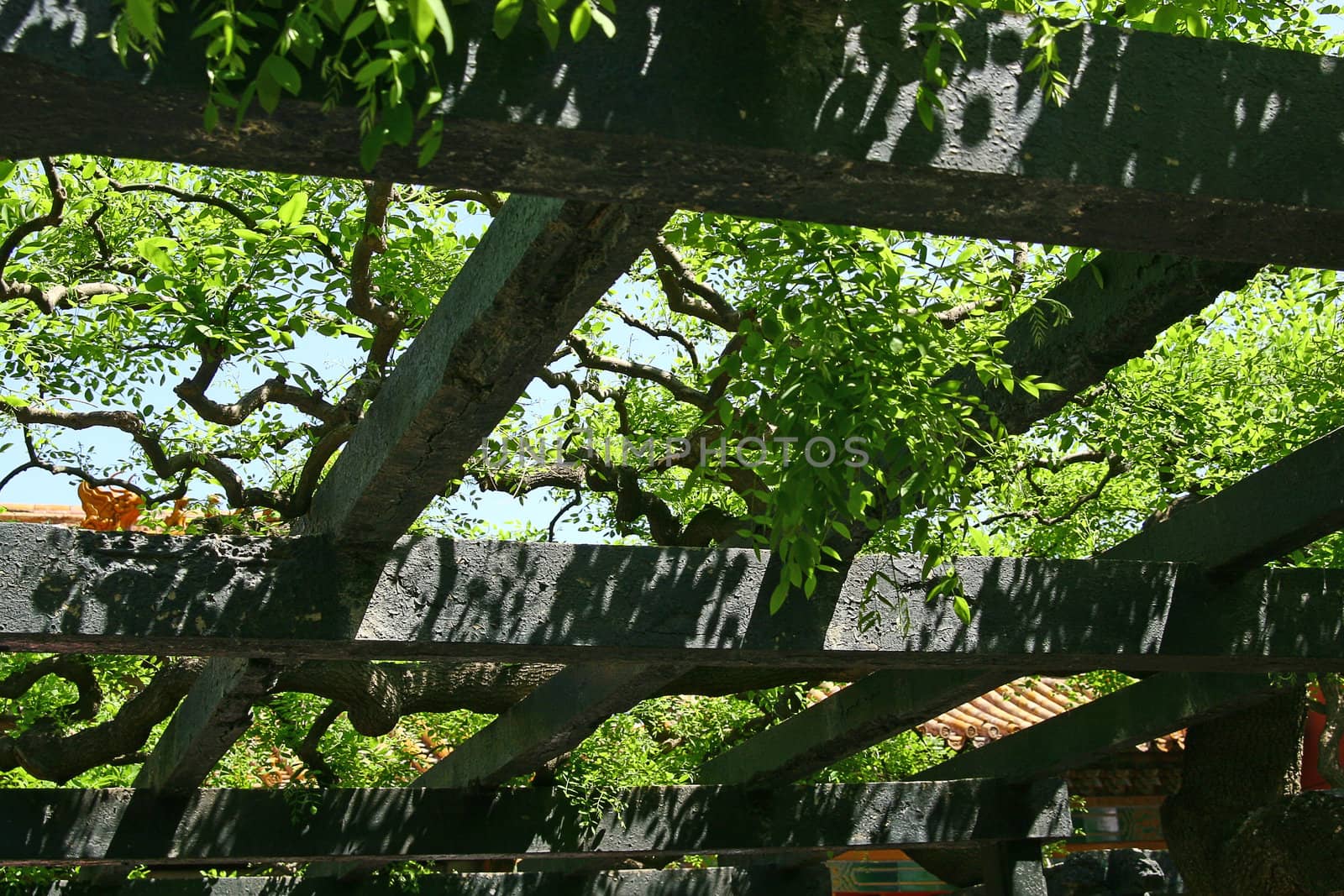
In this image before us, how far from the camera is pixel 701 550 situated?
4.87m

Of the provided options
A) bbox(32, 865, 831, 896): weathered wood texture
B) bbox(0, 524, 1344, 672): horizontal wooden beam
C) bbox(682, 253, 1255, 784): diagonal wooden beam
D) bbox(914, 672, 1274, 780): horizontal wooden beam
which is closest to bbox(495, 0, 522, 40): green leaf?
bbox(682, 253, 1255, 784): diagonal wooden beam

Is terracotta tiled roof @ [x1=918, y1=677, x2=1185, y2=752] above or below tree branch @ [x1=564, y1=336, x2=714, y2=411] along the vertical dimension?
below

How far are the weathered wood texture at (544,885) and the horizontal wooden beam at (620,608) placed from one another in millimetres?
4830

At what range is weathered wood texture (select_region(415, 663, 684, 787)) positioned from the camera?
5.86 metres

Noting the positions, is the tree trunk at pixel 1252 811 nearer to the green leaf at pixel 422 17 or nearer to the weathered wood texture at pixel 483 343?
the weathered wood texture at pixel 483 343

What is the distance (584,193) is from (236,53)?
1.92 ft

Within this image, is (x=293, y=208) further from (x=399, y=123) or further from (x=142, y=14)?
(x=142, y=14)

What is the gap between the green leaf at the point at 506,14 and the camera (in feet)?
6.04

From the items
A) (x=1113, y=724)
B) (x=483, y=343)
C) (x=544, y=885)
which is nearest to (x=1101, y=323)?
(x=483, y=343)

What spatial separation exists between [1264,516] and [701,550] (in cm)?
219

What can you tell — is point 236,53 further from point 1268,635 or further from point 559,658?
point 1268,635

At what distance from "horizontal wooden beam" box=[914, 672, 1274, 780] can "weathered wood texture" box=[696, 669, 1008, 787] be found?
143 centimetres

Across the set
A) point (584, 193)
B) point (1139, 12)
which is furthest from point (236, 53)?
point (1139, 12)

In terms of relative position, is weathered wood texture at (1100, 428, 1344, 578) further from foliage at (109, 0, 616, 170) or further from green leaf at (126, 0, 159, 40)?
green leaf at (126, 0, 159, 40)
